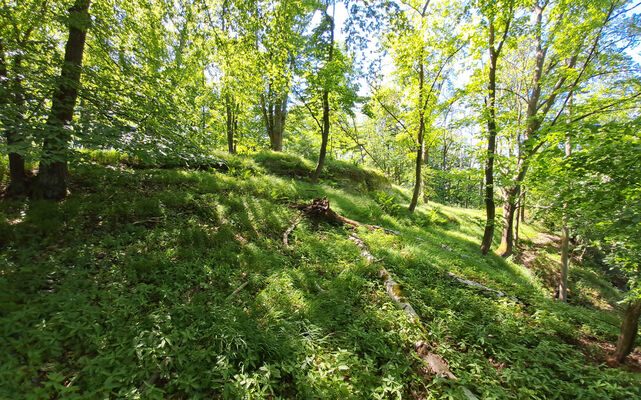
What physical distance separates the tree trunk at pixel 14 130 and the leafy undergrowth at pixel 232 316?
60 centimetres

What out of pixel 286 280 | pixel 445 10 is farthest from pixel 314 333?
pixel 445 10

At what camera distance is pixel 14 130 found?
10.3 ft

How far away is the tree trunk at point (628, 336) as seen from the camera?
12.3 feet

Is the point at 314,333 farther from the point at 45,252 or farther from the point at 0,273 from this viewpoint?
the point at 45,252

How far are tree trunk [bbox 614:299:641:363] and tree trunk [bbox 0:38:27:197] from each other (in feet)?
31.5

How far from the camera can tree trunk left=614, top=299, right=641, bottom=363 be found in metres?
3.74

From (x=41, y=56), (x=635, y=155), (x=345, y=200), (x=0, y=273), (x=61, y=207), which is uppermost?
(x=41, y=56)

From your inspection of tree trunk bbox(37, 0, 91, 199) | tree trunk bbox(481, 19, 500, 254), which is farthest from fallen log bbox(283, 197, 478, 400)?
tree trunk bbox(37, 0, 91, 199)

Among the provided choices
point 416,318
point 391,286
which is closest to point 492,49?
point 391,286

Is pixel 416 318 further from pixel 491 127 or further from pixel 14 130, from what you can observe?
pixel 491 127

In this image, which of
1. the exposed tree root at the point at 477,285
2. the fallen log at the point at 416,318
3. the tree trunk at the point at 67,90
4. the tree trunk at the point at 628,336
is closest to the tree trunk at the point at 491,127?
the exposed tree root at the point at 477,285

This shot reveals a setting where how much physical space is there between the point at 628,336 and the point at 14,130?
33.2 ft

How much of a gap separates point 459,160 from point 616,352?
1699 inches

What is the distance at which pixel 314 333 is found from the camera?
3139 mm
